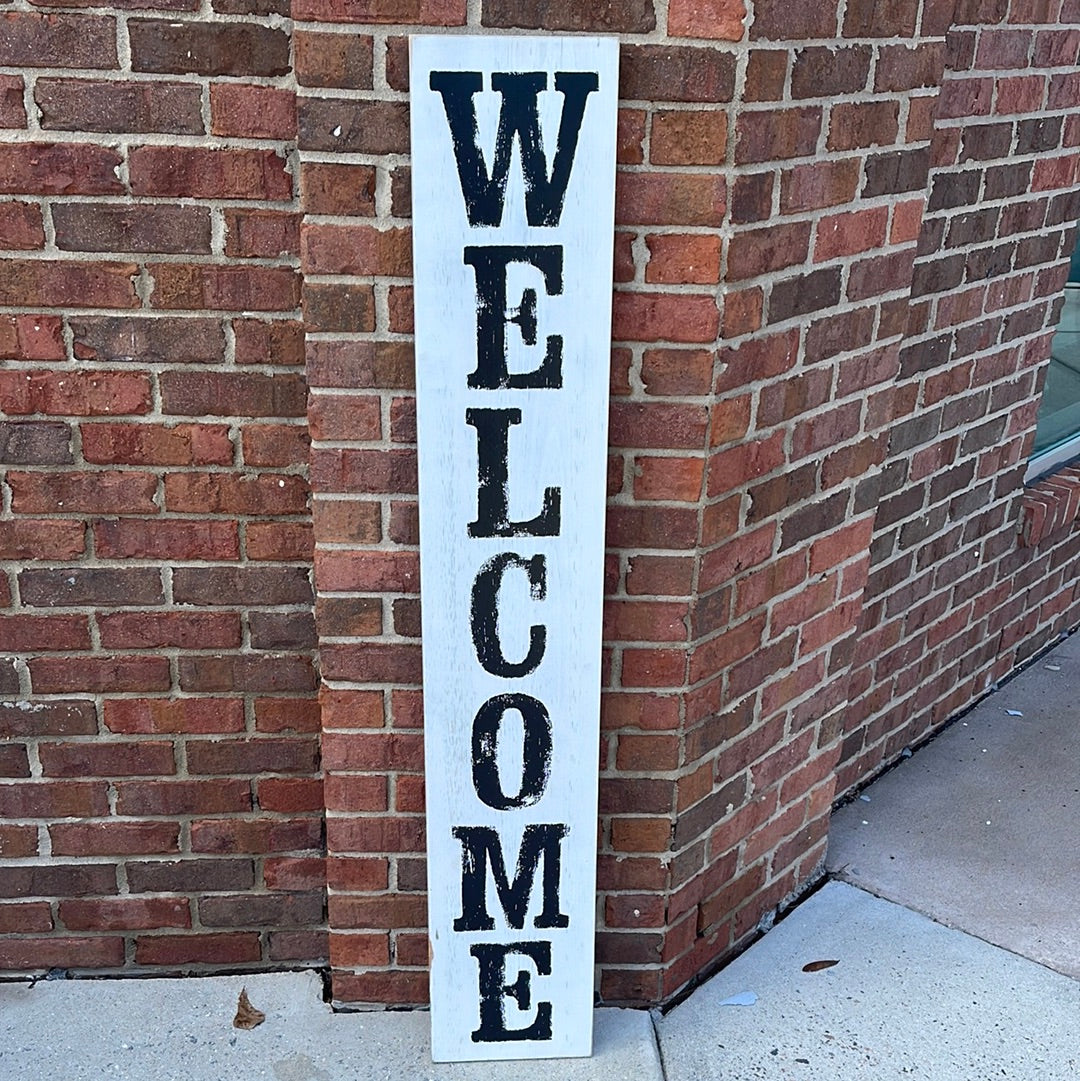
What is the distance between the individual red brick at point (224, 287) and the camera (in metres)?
1.99

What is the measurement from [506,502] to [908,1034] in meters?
1.36

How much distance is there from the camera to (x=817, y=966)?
2.46 meters

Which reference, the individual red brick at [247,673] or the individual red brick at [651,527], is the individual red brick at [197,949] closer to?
the individual red brick at [247,673]

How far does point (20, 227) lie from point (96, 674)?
833mm

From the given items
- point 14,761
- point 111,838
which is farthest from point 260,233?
point 111,838

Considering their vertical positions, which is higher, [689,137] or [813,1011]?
[689,137]

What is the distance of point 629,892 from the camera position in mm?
2299

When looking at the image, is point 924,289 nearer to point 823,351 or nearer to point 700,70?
point 823,351

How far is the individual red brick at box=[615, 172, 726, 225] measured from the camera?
1.82 m

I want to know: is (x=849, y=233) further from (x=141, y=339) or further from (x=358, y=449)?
(x=141, y=339)

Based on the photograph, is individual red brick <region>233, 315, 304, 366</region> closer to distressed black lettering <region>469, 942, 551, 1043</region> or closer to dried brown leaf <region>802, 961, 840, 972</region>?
distressed black lettering <region>469, 942, 551, 1043</region>

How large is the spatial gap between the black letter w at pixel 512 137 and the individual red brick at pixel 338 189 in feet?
0.54

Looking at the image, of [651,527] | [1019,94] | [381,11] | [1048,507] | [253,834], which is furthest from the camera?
[1048,507]

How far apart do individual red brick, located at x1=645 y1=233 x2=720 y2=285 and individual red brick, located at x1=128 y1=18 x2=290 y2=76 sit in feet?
2.20
